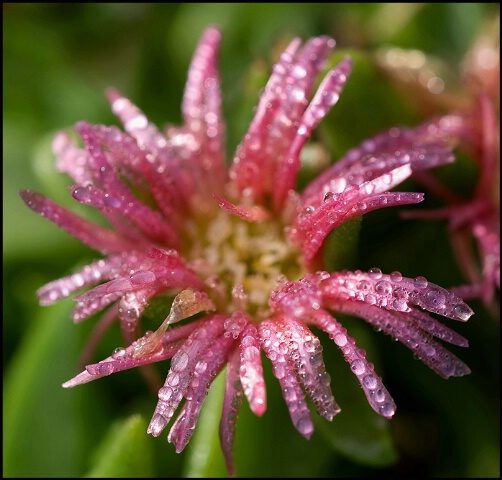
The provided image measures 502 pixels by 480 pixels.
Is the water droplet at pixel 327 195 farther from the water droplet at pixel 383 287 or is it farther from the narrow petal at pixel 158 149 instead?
the narrow petal at pixel 158 149

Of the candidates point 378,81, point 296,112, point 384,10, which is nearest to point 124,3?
point 384,10

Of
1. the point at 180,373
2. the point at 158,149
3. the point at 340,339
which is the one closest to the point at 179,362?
the point at 180,373

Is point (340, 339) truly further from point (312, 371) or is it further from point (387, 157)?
point (387, 157)

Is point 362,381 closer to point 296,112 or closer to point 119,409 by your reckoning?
point 296,112

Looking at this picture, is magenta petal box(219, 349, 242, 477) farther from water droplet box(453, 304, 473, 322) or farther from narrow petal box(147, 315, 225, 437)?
water droplet box(453, 304, 473, 322)

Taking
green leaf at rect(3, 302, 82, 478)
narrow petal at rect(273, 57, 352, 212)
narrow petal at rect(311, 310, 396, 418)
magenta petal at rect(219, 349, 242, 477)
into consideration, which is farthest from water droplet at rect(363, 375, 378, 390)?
green leaf at rect(3, 302, 82, 478)

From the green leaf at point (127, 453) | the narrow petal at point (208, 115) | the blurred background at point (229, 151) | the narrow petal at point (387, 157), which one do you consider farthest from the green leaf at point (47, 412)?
the narrow petal at point (387, 157)
